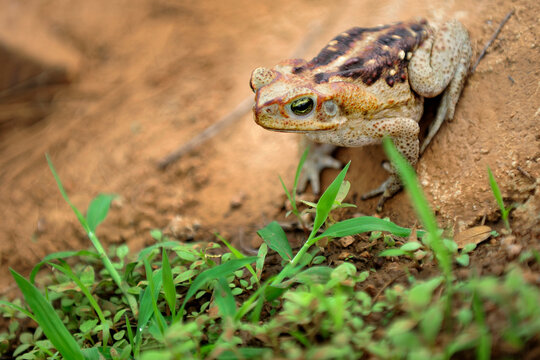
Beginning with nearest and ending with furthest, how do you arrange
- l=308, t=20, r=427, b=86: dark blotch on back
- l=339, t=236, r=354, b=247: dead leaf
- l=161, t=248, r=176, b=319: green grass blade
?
l=161, t=248, r=176, b=319: green grass blade
l=339, t=236, r=354, b=247: dead leaf
l=308, t=20, r=427, b=86: dark blotch on back

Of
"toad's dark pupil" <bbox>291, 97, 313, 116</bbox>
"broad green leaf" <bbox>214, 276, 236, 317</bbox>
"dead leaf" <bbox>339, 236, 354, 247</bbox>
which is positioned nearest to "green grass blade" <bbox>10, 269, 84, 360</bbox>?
"broad green leaf" <bbox>214, 276, 236, 317</bbox>

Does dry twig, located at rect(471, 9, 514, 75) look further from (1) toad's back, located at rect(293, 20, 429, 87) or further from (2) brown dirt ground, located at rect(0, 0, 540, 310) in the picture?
(1) toad's back, located at rect(293, 20, 429, 87)

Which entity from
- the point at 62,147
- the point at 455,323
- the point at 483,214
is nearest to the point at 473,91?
the point at 483,214

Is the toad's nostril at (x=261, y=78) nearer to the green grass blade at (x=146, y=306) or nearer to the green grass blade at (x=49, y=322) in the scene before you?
the green grass blade at (x=146, y=306)

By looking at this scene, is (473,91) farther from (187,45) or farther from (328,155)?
(187,45)

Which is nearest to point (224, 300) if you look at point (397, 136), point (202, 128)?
point (397, 136)

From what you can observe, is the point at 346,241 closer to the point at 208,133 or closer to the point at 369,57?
the point at 369,57
